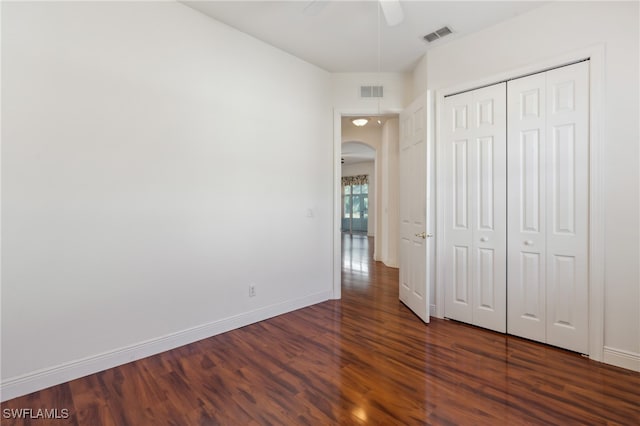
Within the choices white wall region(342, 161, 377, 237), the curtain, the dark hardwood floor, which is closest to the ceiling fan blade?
the dark hardwood floor

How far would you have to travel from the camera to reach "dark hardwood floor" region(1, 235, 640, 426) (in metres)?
1.71

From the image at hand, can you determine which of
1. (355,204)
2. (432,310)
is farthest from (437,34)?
(355,204)

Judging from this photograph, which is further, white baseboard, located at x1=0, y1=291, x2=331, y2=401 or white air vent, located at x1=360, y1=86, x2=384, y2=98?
white air vent, located at x1=360, y1=86, x2=384, y2=98

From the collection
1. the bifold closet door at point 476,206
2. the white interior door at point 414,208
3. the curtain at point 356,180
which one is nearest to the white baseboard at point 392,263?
the white interior door at point 414,208

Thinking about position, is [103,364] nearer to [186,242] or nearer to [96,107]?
[186,242]

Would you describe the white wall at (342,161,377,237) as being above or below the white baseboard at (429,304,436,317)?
above

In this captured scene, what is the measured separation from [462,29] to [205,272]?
11.2ft

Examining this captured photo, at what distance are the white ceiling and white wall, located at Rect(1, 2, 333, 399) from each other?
216mm

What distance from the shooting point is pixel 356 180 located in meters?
12.0

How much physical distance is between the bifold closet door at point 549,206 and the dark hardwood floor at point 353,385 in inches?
12.1

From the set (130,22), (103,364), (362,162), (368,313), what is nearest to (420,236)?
(368,313)

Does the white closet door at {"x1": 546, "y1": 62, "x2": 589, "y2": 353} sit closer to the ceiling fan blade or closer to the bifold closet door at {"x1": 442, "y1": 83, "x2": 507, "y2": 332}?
the bifold closet door at {"x1": 442, "y1": 83, "x2": 507, "y2": 332}

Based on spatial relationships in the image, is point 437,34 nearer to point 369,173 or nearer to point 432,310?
point 432,310

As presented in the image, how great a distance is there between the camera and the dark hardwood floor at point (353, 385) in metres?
1.71
